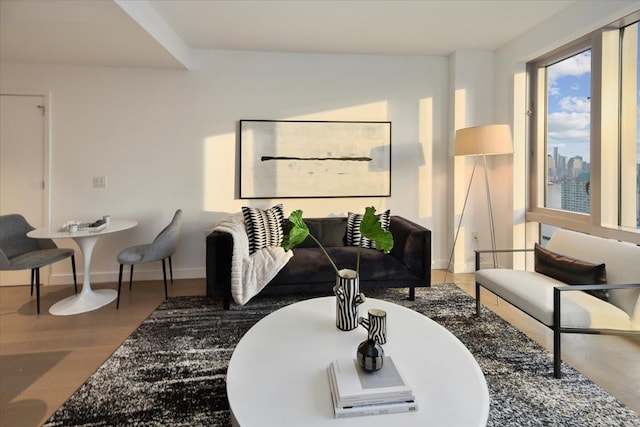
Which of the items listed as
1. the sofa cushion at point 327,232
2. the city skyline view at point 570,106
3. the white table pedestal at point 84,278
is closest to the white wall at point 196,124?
the sofa cushion at point 327,232

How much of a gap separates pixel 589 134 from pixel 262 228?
3049 mm

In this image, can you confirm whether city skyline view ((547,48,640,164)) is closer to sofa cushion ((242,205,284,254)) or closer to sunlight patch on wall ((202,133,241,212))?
sofa cushion ((242,205,284,254))

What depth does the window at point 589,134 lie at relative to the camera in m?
2.63

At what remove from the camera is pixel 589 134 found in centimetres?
289

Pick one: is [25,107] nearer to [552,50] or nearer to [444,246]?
[444,246]

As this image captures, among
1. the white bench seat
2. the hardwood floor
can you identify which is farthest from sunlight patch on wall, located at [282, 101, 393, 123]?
the white bench seat

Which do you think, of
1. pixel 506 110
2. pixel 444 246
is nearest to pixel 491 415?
pixel 444 246

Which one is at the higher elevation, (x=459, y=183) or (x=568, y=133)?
(x=568, y=133)

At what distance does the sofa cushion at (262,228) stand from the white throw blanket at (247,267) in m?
0.17

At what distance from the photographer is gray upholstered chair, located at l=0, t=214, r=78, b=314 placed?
2.75 meters

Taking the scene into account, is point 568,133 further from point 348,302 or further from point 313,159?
point 348,302

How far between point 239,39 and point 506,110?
3.04 meters

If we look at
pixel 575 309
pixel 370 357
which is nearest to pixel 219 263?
pixel 370 357

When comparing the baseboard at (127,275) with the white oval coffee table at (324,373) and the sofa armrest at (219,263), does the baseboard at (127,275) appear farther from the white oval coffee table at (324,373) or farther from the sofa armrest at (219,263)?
the white oval coffee table at (324,373)
